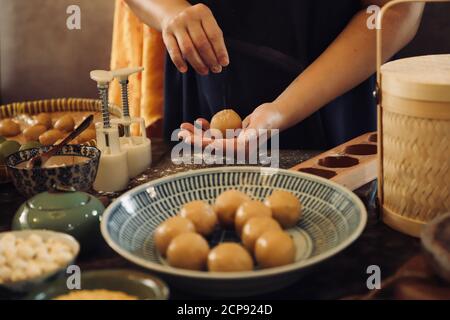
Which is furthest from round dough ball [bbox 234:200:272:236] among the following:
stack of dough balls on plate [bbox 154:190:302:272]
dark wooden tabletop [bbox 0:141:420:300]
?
dark wooden tabletop [bbox 0:141:420:300]

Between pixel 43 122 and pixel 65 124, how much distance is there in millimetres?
93

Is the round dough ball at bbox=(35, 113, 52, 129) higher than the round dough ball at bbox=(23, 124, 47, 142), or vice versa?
the round dough ball at bbox=(35, 113, 52, 129)

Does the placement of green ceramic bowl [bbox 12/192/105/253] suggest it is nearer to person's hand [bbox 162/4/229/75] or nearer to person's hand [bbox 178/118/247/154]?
person's hand [bbox 178/118/247/154]

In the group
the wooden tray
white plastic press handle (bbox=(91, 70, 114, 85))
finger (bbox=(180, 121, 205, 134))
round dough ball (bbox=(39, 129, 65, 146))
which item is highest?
white plastic press handle (bbox=(91, 70, 114, 85))

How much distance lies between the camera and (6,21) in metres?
3.04

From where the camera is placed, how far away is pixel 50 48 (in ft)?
9.93

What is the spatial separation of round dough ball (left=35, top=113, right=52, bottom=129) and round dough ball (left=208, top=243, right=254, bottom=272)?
1014 millimetres

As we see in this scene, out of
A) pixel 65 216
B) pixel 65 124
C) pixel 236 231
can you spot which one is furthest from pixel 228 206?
pixel 65 124

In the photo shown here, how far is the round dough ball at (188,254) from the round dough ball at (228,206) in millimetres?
122

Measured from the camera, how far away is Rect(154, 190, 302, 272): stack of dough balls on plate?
904 mm

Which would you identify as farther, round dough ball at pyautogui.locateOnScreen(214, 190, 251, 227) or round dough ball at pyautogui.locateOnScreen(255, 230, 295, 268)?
round dough ball at pyautogui.locateOnScreen(214, 190, 251, 227)

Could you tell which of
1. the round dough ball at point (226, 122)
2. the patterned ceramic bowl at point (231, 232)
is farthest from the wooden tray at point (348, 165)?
the round dough ball at point (226, 122)

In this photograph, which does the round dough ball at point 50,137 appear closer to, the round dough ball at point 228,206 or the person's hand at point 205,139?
the person's hand at point 205,139
